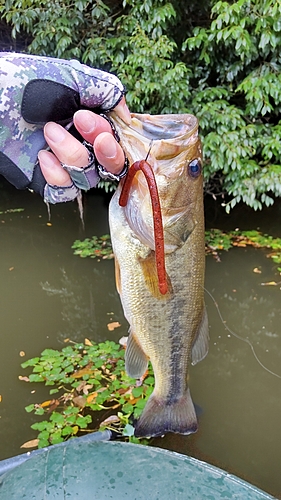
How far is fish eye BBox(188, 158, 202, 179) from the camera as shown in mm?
1507

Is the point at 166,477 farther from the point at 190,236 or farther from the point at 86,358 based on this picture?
the point at 86,358

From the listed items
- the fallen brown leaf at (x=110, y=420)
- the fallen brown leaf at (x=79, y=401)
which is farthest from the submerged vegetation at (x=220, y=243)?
the fallen brown leaf at (x=110, y=420)

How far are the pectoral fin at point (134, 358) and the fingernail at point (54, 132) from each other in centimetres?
99

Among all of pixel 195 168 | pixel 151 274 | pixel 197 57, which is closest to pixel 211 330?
pixel 151 274

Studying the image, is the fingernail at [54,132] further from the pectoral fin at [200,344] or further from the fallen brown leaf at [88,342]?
the fallen brown leaf at [88,342]

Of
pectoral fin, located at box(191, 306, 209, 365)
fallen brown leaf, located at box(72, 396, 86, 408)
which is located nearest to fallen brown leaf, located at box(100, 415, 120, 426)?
fallen brown leaf, located at box(72, 396, 86, 408)

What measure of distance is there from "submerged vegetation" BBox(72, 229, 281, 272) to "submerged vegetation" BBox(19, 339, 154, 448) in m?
2.03

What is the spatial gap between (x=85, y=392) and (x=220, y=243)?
3280mm

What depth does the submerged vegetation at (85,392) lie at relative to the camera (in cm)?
279

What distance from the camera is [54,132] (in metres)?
1.24

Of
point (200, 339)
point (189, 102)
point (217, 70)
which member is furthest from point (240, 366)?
point (217, 70)

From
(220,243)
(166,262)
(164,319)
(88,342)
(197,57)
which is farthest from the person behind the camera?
(220,243)

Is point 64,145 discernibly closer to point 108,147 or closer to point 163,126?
point 108,147

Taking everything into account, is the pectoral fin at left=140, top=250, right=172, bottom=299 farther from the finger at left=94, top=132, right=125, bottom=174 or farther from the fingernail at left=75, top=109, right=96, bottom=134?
the fingernail at left=75, top=109, right=96, bottom=134
